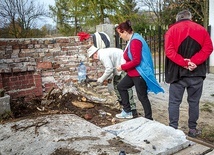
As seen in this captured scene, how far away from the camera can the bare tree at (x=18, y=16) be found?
15.3 meters

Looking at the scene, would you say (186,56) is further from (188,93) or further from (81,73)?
(81,73)

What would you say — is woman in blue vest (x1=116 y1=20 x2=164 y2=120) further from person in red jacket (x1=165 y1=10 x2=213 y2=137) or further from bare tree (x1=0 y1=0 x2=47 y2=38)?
bare tree (x1=0 y1=0 x2=47 y2=38)

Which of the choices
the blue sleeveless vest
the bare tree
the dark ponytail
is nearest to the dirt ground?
the blue sleeveless vest

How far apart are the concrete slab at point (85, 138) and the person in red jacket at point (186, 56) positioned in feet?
2.38

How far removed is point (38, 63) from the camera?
456 cm

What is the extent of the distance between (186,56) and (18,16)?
15284 mm

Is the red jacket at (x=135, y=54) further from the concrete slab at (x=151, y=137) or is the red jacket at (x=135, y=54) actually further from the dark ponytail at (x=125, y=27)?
the concrete slab at (x=151, y=137)

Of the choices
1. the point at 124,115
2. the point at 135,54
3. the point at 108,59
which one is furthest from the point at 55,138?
the point at 108,59

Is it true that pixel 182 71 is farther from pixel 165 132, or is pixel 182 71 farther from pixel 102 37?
pixel 102 37

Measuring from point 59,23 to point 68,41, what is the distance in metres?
13.9

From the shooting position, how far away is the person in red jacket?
3135 millimetres

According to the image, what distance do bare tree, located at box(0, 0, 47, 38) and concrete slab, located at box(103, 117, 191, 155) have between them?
13503mm

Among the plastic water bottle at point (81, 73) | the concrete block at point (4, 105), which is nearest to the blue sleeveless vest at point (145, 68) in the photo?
the plastic water bottle at point (81, 73)

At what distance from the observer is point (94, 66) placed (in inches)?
202
